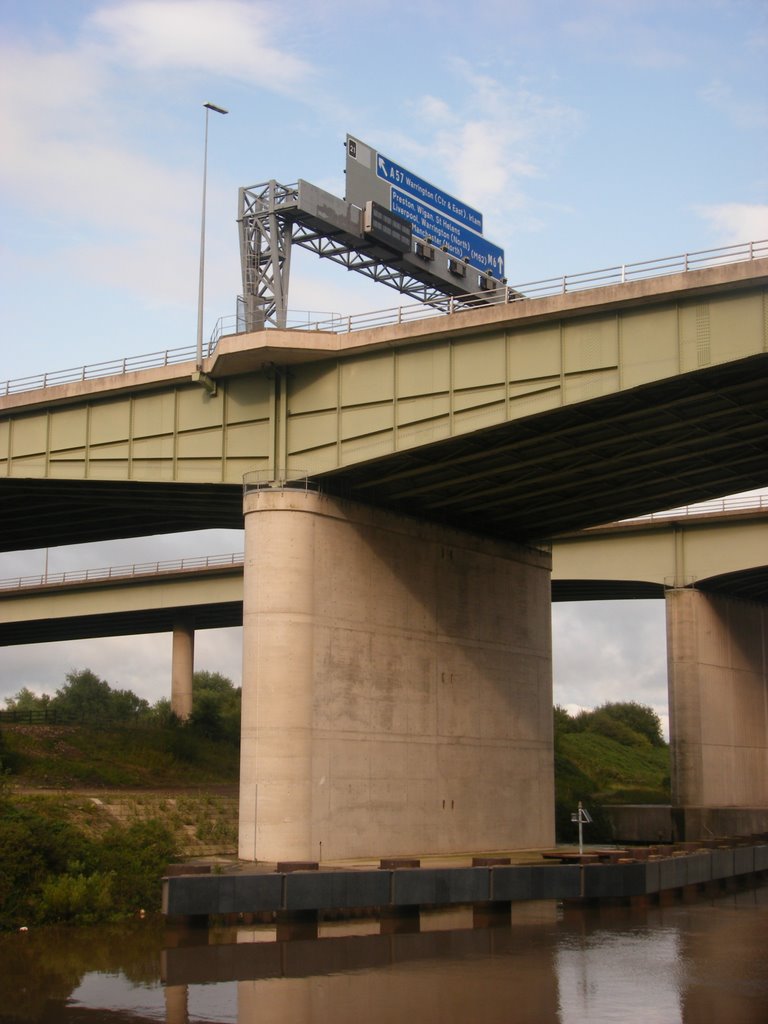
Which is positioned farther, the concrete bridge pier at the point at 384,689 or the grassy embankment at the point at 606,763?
the grassy embankment at the point at 606,763

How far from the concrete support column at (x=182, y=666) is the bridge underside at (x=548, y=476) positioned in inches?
1556

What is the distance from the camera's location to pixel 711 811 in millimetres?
57656

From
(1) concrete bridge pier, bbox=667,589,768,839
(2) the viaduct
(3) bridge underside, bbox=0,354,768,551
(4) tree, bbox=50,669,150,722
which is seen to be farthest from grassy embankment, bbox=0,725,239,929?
(4) tree, bbox=50,669,150,722

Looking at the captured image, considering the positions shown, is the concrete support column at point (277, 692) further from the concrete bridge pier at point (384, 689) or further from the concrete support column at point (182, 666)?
the concrete support column at point (182, 666)

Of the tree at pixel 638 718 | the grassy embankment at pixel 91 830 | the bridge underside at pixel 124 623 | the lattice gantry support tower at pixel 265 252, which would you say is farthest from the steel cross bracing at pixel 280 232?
the tree at pixel 638 718

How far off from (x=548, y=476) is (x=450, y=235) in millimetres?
16665

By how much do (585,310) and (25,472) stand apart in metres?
19.5

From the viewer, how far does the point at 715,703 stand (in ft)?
200

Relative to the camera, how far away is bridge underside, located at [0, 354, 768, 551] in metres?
34.1

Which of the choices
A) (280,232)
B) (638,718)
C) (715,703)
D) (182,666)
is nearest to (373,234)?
(280,232)

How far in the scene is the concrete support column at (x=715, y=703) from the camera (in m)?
59.3

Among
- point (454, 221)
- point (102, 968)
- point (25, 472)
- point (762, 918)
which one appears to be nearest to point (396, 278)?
point (454, 221)

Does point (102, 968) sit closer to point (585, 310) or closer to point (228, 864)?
point (228, 864)

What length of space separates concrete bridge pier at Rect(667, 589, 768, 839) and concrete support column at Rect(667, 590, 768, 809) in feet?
0.15
